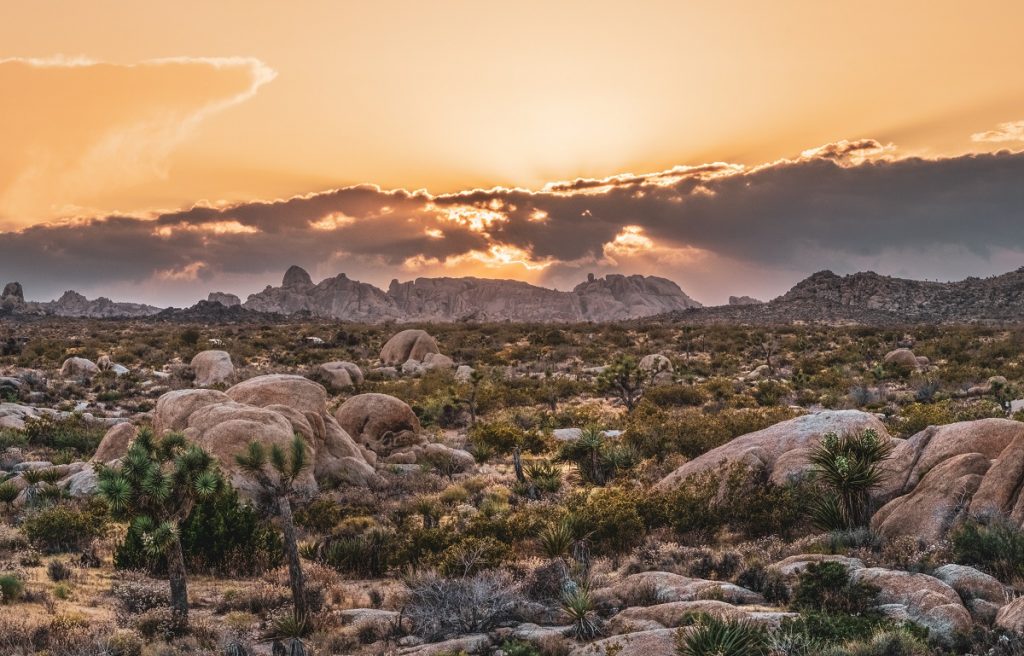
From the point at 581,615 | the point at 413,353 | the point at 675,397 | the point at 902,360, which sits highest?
the point at 413,353

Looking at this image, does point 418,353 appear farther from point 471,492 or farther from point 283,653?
point 283,653

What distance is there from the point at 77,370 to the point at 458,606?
4392 centimetres

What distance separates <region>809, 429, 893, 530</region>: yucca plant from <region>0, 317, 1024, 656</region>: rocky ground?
52mm

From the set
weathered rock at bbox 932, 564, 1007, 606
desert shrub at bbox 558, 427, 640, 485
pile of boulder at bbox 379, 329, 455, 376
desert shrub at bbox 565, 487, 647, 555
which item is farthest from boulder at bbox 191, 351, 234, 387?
weathered rock at bbox 932, 564, 1007, 606

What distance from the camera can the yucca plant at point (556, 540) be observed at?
45.6 feet

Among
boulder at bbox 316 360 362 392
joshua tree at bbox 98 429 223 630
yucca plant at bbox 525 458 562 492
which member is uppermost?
joshua tree at bbox 98 429 223 630

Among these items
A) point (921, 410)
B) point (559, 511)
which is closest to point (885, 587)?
point (559, 511)

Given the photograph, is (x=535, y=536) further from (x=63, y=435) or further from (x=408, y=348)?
(x=408, y=348)

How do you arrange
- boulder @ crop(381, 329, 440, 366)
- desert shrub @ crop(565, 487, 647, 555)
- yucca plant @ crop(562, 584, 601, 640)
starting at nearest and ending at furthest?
yucca plant @ crop(562, 584, 601, 640)
desert shrub @ crop(565, 487, 647, 555)
boulder @ crop(381, 329, 440, 366)

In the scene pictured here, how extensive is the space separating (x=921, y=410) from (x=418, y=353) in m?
39.9

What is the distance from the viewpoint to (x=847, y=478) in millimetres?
13672

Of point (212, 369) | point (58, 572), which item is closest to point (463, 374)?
point (212, 369)

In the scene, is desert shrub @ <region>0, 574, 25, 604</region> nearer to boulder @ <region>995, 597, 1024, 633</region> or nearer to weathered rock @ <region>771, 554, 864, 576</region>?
weathered rock @ <region>771, 554, 864, 576</region>

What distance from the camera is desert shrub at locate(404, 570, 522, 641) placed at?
10500 millimetres
